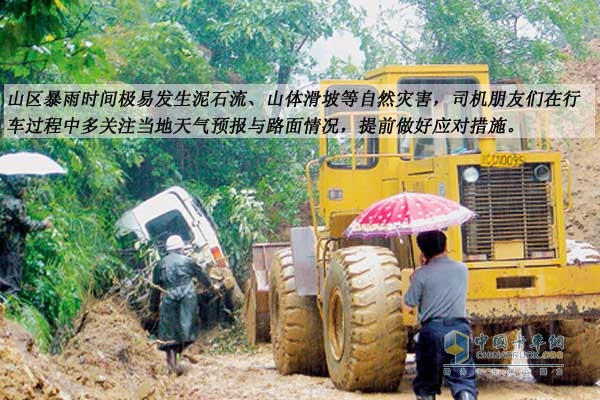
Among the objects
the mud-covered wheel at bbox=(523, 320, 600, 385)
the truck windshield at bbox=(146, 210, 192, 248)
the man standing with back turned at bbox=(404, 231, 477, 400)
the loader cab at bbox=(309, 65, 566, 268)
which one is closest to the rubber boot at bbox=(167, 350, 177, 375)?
the loader cab at bbox=(309, 65, 566, 268)

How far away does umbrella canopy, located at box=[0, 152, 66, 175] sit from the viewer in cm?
1004

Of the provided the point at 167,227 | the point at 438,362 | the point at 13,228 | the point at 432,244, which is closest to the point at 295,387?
the point at 438,362

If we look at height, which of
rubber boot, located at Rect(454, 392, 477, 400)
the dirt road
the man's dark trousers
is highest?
the man's dark trousers

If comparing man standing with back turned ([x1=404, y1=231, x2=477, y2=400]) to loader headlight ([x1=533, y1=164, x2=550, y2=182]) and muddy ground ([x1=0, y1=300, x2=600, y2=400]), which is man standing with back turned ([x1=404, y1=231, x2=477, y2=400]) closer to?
muddy ground ([x1=0, y1=300, x2=600, y2=400])

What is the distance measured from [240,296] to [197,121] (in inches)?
187

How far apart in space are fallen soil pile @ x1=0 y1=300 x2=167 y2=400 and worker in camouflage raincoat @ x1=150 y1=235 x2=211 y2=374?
0.36m

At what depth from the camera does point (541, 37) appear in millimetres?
19875

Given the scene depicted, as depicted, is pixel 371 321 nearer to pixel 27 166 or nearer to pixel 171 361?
pixel 171 361

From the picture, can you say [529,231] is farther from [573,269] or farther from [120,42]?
[120,42]

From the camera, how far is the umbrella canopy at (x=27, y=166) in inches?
395

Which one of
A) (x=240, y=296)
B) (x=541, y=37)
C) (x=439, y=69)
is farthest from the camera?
(x=541, y=37)

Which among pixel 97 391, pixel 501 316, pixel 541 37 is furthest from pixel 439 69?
pixel 541 37

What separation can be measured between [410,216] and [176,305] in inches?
183

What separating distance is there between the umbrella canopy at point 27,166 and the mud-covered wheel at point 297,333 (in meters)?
2.69
